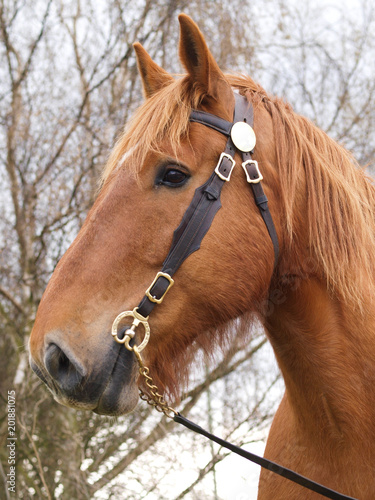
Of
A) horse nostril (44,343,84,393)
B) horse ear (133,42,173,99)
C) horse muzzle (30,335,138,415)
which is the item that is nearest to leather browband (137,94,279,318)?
horse muzzle (30,335,138,415)

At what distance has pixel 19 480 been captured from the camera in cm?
548

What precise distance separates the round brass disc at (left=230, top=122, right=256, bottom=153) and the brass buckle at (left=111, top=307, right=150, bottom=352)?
836mm

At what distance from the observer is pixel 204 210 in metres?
2.07

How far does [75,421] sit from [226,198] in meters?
4.41

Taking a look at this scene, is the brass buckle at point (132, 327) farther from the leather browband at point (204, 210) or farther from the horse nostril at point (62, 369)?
the horse nostril at point (62, 369)

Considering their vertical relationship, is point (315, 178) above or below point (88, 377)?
above

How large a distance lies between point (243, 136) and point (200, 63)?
378mm

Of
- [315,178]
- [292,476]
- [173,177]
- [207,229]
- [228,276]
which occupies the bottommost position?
[292,476]

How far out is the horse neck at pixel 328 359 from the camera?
2.09 metres

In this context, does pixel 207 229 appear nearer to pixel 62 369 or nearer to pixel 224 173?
pixel 224 173

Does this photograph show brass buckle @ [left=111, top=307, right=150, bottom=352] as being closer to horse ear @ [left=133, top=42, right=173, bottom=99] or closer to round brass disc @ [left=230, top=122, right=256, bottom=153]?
round brass disc @ [left=230, top=122, right=256, bottom=153]

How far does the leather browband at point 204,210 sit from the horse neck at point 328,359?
27 centimetres

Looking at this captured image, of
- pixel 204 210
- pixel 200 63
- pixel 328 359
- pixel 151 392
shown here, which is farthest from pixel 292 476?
pixel 200 63

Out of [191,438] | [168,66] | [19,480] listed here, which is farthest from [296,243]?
[168,66]
